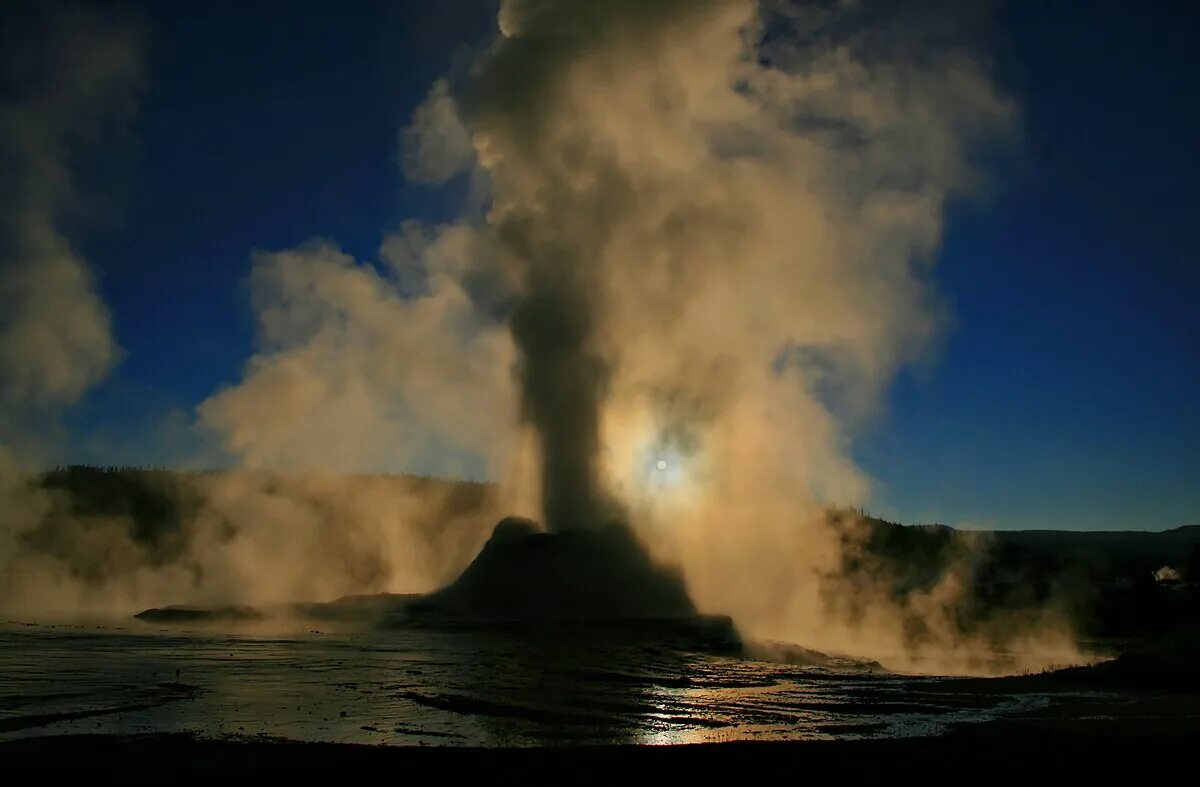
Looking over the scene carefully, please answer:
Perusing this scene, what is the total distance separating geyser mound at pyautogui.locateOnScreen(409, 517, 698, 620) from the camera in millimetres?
29922

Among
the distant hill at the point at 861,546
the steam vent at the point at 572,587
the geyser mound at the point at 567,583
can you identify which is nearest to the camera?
the steam vent at the point at 572,587

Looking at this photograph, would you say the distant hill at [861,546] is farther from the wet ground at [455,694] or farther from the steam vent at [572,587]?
the wet ground at [455,694]

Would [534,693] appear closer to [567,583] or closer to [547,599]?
[547,599]

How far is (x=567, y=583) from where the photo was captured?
30734mm

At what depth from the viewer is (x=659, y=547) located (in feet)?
113

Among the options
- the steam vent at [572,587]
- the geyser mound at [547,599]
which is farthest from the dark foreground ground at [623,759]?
the steam vent at [572,587]

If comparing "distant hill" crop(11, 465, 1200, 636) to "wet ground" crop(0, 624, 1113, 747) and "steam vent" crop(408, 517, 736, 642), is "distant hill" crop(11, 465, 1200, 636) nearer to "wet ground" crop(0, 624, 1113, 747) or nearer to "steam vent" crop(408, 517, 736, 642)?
"steam vent" crop(408, 517, 736, 642)

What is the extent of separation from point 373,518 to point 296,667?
36.7 metres

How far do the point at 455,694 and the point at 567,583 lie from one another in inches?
625

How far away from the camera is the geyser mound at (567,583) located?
1178 inches

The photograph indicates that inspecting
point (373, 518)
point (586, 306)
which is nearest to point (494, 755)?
point (586, 306)

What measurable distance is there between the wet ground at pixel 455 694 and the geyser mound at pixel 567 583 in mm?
5700

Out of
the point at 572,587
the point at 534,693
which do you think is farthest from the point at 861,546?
the point at 534,693

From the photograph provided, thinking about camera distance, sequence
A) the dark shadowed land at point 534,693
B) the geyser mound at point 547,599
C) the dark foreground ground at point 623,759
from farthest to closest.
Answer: the geyser mound at point 547,599 → the dark shadowed land at point 534,693 → the dark foreground ground at point 623,759
